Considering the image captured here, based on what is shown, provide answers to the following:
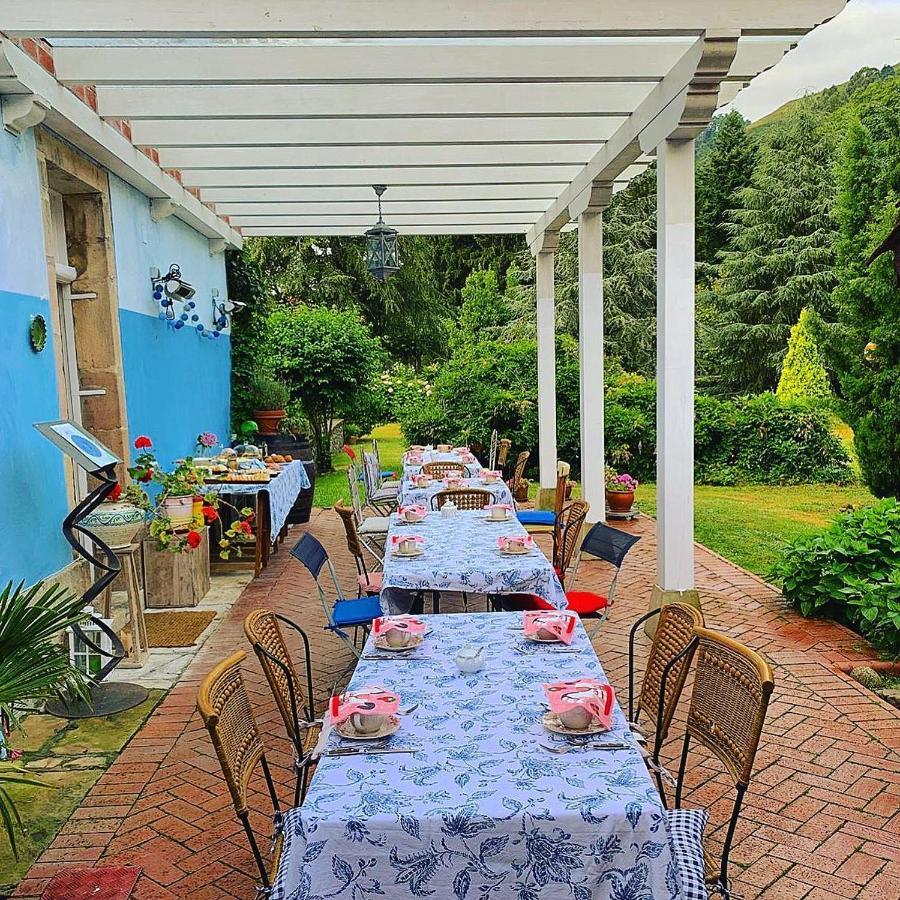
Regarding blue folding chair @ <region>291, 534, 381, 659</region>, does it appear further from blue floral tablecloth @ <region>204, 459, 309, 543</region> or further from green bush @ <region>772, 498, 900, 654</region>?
green bush @ <region>772, 498, 900, 654</region>

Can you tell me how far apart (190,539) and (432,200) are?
5.10m

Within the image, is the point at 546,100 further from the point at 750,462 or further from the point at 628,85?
the point at 750,462

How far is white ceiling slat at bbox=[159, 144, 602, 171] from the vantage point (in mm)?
7309

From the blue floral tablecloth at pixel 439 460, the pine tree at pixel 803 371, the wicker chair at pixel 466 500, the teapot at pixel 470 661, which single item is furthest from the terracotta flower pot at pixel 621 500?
the teapot at pixel 470 661

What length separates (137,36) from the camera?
14.7 feet

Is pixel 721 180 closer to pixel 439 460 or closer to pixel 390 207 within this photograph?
pixel 390 207

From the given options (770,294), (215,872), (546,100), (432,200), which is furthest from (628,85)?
(770,294)

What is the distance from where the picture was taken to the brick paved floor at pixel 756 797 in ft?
10.2

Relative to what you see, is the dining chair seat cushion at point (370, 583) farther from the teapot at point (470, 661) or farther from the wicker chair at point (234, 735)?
the wicker chair at point (234, 735)

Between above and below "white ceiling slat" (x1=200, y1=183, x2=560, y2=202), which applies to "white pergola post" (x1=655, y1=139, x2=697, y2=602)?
below

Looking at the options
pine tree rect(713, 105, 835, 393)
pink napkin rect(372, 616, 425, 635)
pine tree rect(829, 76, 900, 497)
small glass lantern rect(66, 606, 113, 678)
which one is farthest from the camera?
pine tree rect(713, 105, 835, 393)

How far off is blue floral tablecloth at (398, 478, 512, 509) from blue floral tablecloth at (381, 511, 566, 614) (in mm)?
1966

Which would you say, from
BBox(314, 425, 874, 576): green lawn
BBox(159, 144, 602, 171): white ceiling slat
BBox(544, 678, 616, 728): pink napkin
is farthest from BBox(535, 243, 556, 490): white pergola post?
BBox(544, 678, 616, 728): pink napkin

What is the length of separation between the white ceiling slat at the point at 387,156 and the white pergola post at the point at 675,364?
2.02m
